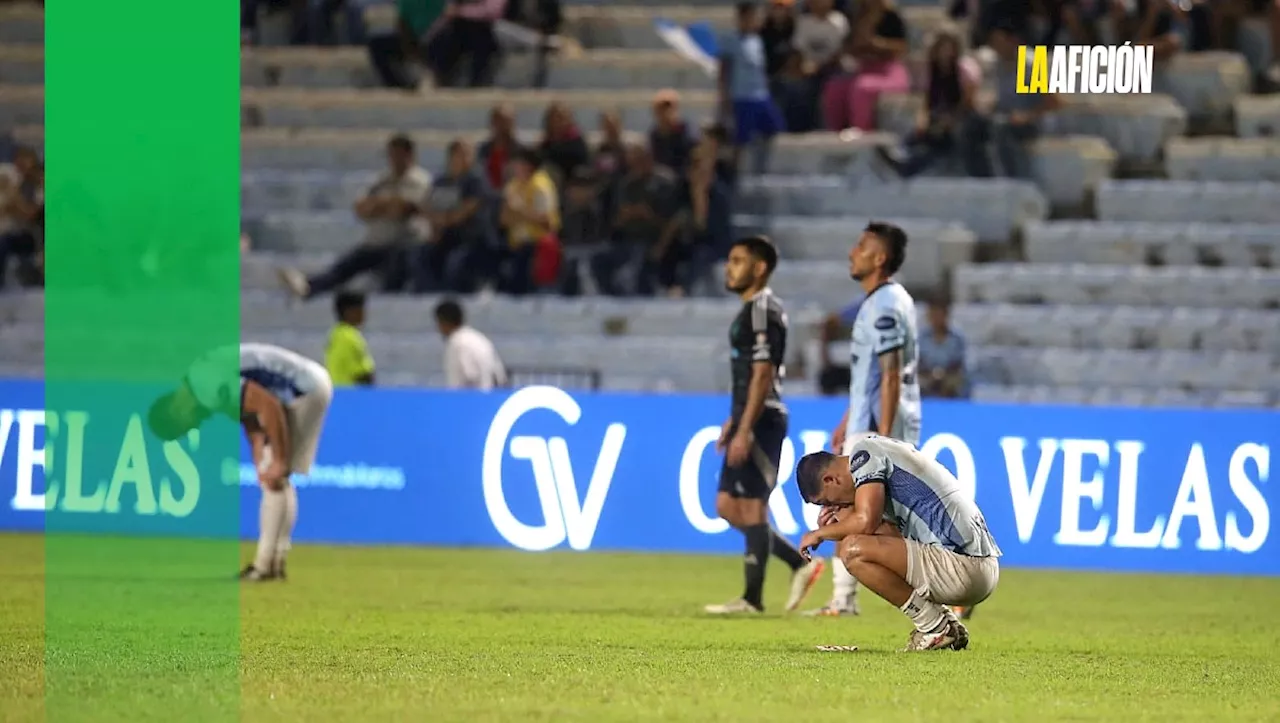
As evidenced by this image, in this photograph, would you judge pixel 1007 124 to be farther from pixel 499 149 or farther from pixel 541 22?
pixel 541 22

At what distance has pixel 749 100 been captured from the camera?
2242 centimetres

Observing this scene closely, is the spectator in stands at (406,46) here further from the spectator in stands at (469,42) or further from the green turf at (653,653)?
the green turf at (653,653)

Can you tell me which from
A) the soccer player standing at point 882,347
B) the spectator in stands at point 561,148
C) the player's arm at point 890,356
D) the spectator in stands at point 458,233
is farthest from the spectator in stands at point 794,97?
the player's arm at point 890,356

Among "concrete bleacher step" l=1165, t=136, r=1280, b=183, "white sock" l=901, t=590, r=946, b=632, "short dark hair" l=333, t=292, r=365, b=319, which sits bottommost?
"white sock" l=901, t=590, r=946, b=632

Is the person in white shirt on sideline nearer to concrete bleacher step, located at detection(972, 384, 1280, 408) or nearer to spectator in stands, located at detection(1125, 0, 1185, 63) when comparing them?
concrete bleacher step, located at detection(972, 384, 1280, 408)

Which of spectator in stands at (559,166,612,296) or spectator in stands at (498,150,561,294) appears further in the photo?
spectator in stands at (559,166,612,296)

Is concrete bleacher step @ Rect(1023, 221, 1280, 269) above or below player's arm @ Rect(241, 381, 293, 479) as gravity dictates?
above

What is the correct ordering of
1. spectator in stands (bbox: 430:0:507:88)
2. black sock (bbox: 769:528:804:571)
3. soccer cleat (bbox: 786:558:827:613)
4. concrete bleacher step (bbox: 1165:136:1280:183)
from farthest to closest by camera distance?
spectator in stands (bbox: 430:0:507:88) → concrete bleacher step (bbox: 1165:136:1280:183) → black sock (bbox: 769:528:804:571) → soccer cleat (bbox: 786:558:827:613)

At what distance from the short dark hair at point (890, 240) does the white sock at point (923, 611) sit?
7.14 feet

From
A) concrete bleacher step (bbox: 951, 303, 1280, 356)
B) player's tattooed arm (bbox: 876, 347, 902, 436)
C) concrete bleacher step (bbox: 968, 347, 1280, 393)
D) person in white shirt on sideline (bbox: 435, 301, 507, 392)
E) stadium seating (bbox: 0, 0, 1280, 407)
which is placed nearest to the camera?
player's tattooed arm (bbox: 876, 347, 902, 436)

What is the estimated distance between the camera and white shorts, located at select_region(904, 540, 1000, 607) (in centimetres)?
1023

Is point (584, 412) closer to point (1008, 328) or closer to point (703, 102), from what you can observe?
point (1008, 328)

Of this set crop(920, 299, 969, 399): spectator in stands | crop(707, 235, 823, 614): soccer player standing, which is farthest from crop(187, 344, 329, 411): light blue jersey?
crop(920, 299, 969, 399): spectator in stands
